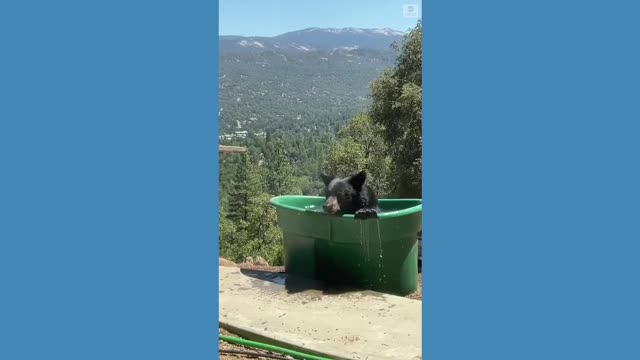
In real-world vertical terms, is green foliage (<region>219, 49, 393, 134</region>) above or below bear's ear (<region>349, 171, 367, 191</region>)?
above

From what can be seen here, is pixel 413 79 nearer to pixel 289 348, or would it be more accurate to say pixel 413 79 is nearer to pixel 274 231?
pixel 289 348

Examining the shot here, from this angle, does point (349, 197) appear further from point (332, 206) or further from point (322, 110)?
point (322, 110)

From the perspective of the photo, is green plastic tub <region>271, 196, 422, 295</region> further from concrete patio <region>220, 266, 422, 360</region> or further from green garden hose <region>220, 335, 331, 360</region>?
green garden hose <region>220, 335, 331, 360</region>

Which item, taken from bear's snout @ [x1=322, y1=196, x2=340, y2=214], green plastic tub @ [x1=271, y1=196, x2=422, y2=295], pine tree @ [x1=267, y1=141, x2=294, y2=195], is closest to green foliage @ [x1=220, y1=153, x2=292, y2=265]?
pine tree @ [x1=267, y1=141, x2=294, y2=195]

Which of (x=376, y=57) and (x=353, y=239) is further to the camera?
(x=353, y=239)

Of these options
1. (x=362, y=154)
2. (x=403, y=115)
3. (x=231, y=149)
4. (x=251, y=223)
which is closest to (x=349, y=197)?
(x=362, y=154)

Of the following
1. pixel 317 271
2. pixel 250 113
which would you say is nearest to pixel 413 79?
pixel 250 113
